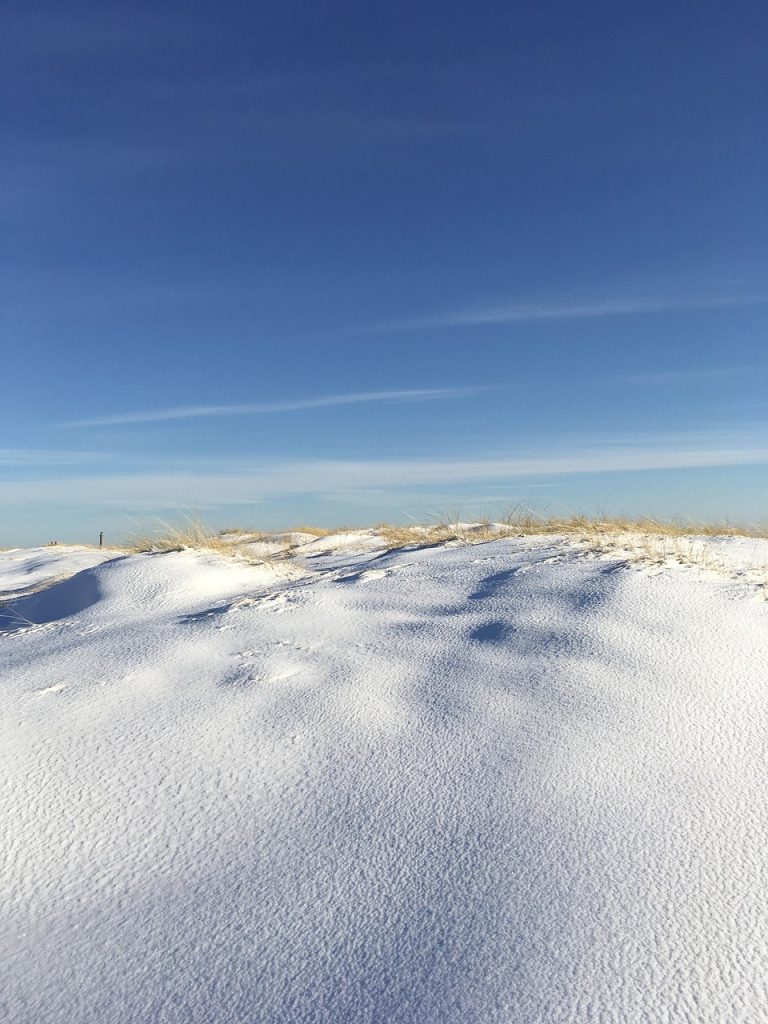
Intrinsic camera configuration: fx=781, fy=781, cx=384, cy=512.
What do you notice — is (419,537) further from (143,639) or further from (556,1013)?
(556,1013)

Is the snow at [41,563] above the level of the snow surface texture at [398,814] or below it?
above

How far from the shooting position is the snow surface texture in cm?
153

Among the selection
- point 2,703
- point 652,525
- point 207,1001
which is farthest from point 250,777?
point 652,525

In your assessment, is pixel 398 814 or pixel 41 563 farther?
pixel 41 563

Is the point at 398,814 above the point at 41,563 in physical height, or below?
below

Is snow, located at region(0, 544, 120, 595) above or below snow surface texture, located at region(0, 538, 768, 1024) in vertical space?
above

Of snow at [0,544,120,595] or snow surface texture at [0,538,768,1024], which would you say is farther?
snow at [0,544,120,595]

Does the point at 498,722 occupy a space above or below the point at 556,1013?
above

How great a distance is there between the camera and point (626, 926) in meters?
1.60

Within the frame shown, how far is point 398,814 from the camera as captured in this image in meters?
2.04

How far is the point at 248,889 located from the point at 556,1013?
751 millimetres

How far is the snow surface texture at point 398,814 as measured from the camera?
60.2 inches

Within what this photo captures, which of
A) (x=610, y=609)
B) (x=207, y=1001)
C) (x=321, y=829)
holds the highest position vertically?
(x=610, y=609)

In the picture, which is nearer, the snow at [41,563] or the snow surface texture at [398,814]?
the snow surface texture at [398,814]
